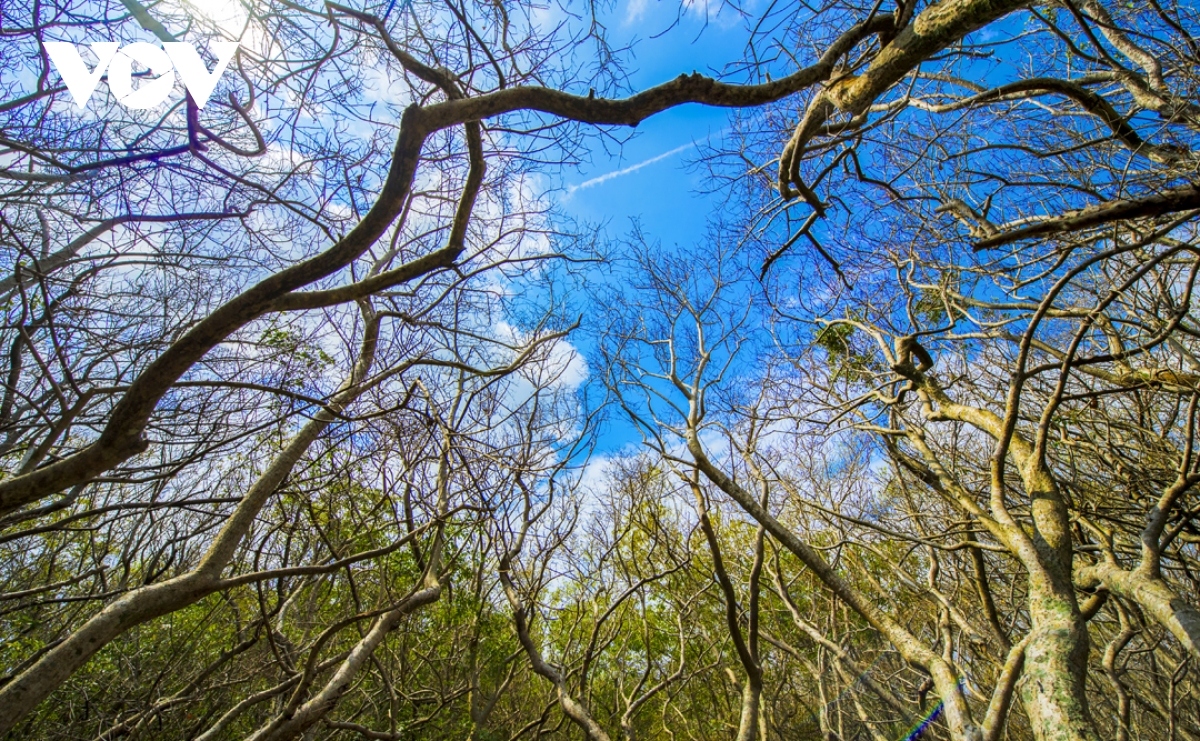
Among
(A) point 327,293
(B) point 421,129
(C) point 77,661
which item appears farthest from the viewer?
(C) point 77,661

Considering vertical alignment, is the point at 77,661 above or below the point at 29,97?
below

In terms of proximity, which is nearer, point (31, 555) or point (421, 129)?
point (421, 129)

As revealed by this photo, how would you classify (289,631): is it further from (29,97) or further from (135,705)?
(29,97)

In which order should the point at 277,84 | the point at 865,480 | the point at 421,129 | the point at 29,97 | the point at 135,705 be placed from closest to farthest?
1. the point at 421,129
2. the point at 29,97
3. the point at 277,84
4. the point at 135,705
5. the point at 865,480

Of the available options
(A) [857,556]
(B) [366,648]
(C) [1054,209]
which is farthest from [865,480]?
(B) [366,648]

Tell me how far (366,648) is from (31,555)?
6409mm

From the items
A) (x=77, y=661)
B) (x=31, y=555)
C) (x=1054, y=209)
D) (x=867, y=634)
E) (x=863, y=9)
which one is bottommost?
(x=867, y=634)

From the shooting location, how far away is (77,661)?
2723mm

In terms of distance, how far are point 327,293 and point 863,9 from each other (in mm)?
3833

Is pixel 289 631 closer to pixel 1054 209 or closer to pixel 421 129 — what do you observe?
pixel 421 129

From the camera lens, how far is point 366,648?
13.6ft

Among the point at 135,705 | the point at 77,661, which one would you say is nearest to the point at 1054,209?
the point at 77,661

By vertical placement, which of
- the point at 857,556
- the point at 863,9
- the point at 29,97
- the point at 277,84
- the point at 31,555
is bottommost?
the point at 857,556

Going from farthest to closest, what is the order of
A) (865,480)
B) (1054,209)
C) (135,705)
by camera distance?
(865,480) → (135,705) → (1054,209)
